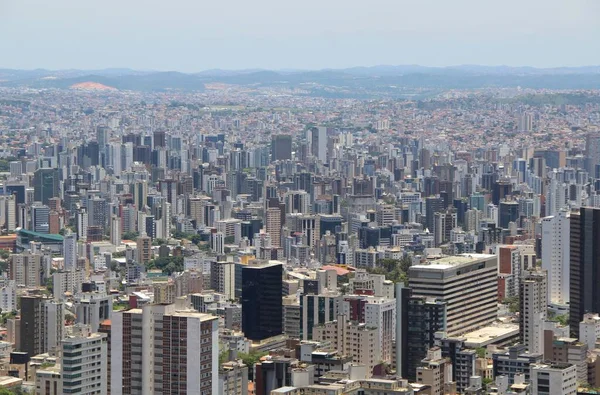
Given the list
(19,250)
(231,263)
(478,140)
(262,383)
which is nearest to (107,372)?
(262,383)

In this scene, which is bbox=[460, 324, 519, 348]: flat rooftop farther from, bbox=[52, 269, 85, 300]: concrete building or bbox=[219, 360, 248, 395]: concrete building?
bbox=[52, 269, 85, 300]: concrete building

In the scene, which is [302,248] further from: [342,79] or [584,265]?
[342,79]

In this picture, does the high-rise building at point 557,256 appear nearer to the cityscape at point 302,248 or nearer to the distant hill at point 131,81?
the cityscape at point 302,248

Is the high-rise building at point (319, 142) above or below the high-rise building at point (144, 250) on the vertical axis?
above

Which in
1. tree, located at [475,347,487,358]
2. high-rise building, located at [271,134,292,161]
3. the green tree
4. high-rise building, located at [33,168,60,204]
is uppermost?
high-rise building, located at [271,134,292,161]

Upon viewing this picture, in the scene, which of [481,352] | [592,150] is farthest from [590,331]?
[592,150]

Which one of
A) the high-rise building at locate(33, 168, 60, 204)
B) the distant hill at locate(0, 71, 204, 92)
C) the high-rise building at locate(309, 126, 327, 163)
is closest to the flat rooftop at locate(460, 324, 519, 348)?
the high-rise building at locate(33, 168, 60, 204)

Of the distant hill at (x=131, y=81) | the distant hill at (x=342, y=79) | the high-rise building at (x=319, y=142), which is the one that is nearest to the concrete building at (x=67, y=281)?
the high-rise building at (x=319, y=142)
